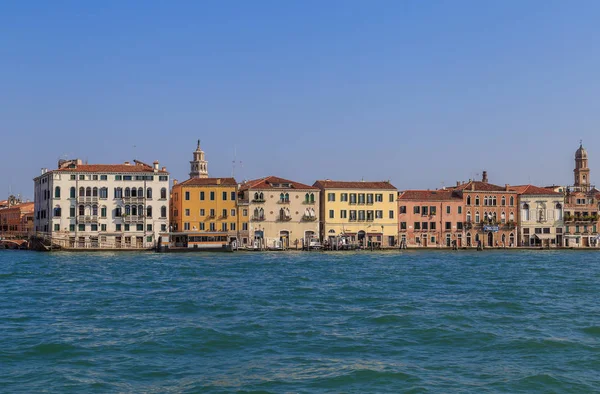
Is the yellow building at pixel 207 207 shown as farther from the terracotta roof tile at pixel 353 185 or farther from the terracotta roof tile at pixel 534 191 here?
the terracotta roof tile at pixel 534 191

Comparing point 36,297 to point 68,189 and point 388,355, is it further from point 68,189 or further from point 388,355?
point 68,189

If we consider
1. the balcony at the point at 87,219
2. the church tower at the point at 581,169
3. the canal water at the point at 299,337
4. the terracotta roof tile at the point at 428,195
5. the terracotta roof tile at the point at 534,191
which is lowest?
the canal water at the point at 299,337

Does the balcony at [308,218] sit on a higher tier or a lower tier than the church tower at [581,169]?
lower

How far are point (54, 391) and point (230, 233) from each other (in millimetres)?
49587

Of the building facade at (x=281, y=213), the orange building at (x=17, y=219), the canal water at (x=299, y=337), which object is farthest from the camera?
the orange building at (x=17, y=219)

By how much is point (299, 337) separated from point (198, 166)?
70677 mm

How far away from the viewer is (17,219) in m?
75.8

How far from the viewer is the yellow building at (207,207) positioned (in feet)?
195

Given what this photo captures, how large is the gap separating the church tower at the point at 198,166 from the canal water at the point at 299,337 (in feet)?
187

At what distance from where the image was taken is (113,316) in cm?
1788

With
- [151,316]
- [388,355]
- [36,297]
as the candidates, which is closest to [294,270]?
[36,297]

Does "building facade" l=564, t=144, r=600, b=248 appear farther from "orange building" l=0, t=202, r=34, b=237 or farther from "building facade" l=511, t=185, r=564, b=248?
"orange building" l=0, t=202, r=34, b=237

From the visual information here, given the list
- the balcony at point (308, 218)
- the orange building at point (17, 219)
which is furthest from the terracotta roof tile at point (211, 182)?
the orange building at point (17, 219)

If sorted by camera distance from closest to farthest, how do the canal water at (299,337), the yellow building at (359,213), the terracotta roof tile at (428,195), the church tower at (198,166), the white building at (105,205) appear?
the canal water at (299,337) < the white building at (105,205) < the yellow building at (359,213) < the terracotta roof tile at (428,195) < the church tower at (198,166)
